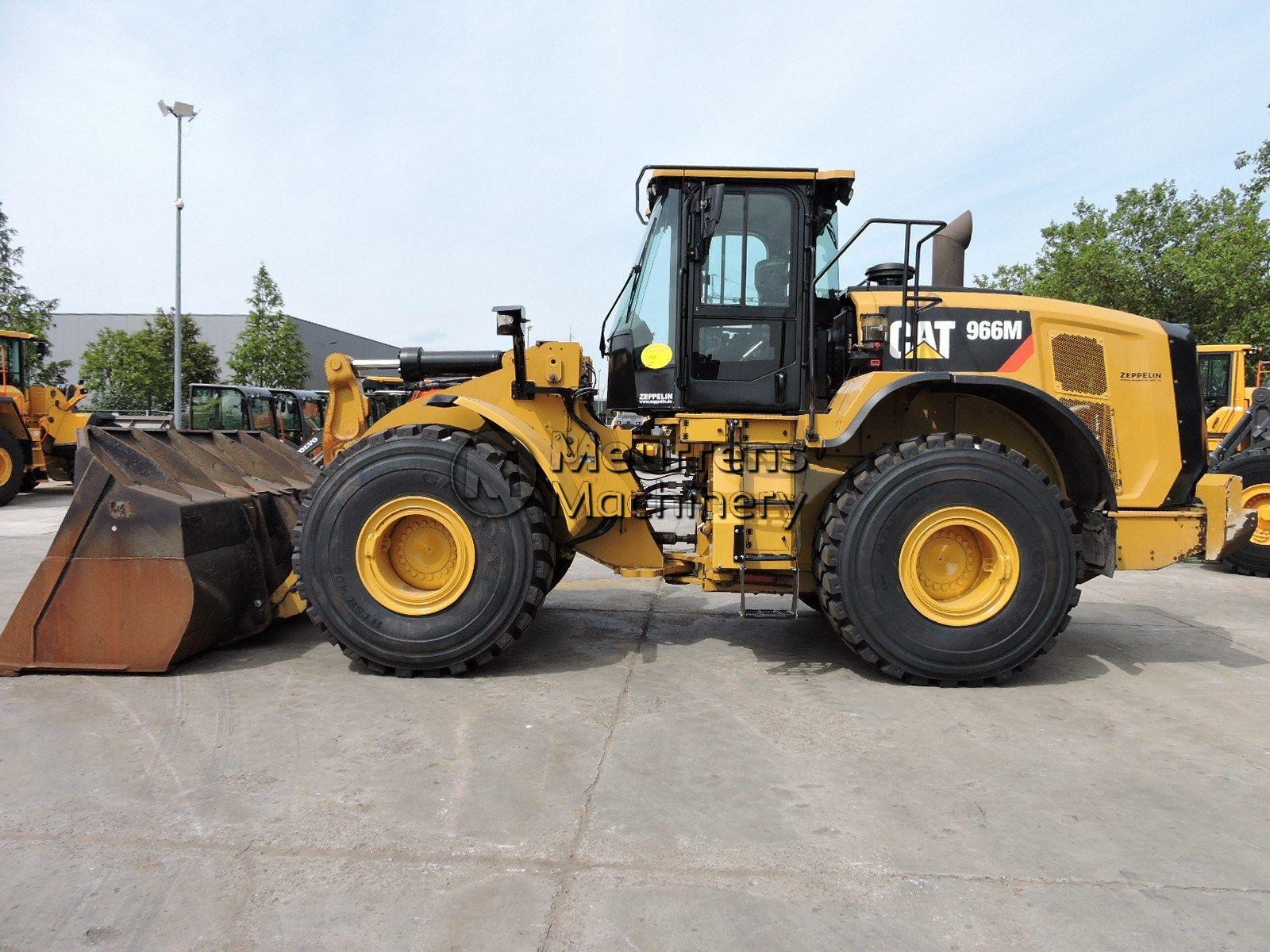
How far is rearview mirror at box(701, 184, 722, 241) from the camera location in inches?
161

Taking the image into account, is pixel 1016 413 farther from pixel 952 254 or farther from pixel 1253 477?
pixel 1253 477

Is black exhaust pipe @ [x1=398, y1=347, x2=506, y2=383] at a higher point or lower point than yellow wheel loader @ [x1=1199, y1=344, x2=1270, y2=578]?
→ higher

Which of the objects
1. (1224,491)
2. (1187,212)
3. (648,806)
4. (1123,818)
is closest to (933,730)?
(1123,818)

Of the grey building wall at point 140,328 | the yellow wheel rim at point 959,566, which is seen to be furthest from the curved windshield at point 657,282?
the grey building wall at point 140,328

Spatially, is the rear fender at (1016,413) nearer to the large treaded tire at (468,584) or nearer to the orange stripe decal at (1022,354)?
the orange stripe decal at (1022,354)

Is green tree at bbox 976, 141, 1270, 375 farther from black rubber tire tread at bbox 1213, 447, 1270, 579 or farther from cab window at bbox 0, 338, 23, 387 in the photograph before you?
cab window at bbox 0, 338, 23, 387

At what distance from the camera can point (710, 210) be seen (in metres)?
4.17

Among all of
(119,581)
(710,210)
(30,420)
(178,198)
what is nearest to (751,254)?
(710,210)

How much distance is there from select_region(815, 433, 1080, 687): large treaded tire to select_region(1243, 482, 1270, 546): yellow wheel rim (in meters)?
5.26

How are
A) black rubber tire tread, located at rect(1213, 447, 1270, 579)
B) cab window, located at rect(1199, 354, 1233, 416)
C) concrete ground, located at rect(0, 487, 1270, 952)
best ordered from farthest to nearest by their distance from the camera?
cab window, located at rect(1199, 354, 1233, 416), black rubber tire tread, located at rect(1213, 447, 1270, 579), concrete ground, located at rect(0, 487, 1270, 952)

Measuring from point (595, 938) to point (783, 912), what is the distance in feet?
1.73

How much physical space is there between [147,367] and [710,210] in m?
31.0

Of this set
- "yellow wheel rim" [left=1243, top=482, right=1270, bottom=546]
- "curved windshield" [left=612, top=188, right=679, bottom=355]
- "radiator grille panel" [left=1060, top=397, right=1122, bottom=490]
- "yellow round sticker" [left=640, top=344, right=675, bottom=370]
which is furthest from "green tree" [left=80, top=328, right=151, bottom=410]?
"yellow wheel rim" [left=1243, top=482, right=1270, bottom=546]

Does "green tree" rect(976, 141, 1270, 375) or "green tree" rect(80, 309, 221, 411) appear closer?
"green tree" rect(976, 141, 1270, 375)
